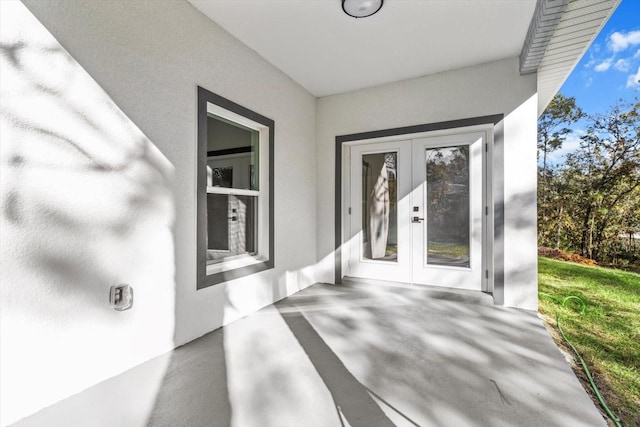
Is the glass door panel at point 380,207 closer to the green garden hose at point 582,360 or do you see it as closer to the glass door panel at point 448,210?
the glass door panel at point 448,210

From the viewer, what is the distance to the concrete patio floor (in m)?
1.61

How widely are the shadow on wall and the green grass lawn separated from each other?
10.5ft

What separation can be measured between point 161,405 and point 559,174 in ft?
26.7

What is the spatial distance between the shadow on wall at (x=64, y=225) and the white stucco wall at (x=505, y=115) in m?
3.10

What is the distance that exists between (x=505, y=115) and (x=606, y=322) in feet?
8.26

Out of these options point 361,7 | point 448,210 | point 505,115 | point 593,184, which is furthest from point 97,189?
point 593,184

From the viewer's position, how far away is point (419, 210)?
4043mm

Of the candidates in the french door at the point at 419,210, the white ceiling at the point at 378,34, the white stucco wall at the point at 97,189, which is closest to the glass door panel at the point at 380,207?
the french door at the point at 419,210

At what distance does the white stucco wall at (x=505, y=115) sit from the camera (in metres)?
3.31

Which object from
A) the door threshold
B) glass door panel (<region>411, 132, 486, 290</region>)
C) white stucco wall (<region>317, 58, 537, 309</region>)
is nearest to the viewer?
white stucco wall (<region>317, 58, 537, 309</region>)

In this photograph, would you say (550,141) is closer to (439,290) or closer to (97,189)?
(439,290)

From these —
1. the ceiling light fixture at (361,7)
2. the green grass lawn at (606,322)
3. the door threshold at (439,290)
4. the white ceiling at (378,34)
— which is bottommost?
the green grass lawn at (606,322)

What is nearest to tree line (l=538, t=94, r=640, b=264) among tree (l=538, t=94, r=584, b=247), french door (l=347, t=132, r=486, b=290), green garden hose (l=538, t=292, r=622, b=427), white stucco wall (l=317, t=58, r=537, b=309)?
tree (l=538, t=94, r=584, b=247)

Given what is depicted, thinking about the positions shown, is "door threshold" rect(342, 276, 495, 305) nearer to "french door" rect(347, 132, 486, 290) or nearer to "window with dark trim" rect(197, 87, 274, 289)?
"french door" rect(347, 132, 486, 290)
